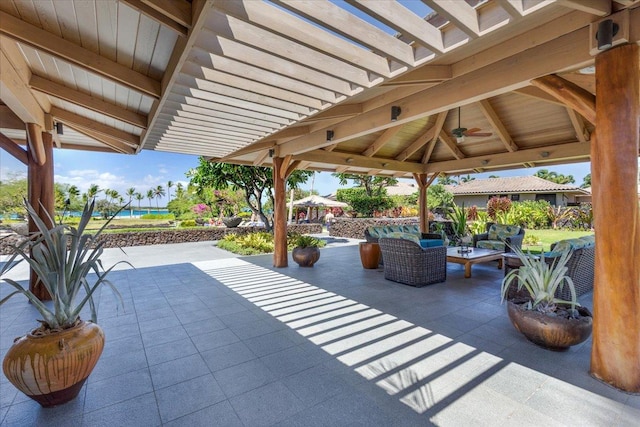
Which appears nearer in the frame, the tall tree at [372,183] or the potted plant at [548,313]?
the potted plant at [548,313]

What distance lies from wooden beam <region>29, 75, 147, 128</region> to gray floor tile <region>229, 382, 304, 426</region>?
4.10 metres

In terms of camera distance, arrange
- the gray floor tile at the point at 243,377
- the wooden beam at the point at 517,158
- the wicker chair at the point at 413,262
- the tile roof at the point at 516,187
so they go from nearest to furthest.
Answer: the gray floor tile at the point at 243,377
the wicker chair at the point at 413,262
the wooden beam at the point at 517,158
the tile roof at the point at 516,187

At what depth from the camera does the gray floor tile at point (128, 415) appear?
2.00 m

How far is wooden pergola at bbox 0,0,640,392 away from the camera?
2.20 meters

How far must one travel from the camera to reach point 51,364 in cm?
199

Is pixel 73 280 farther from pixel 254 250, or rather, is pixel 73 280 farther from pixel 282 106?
pixel 254 250

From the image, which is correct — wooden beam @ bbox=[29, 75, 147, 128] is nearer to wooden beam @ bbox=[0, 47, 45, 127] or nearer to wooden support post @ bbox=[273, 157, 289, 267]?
wooden beam @ bbox=[0, 47, 45, 127]

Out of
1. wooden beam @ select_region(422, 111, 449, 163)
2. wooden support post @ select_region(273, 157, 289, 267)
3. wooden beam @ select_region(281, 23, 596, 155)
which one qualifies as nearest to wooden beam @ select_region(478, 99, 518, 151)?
wooden beam @ select_region(422, 111, 449, 163)

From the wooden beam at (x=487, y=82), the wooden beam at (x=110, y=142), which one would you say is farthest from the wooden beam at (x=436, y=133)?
the wooden beam at (x=110, y=142)

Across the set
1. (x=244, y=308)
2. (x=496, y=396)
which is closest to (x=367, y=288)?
(x=244, y=308)

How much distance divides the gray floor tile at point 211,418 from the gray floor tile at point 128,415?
168mm

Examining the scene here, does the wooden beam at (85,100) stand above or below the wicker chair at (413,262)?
above

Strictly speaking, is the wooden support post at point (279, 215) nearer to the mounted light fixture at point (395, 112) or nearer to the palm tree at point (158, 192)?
the mounted light fixture at point (395, 112)

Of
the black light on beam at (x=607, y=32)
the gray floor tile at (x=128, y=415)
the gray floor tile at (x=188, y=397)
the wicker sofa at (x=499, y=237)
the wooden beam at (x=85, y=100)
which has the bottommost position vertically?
the gray floor tile at (x=188, y=397)
